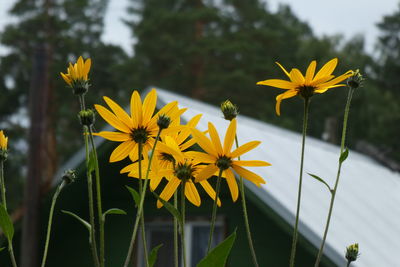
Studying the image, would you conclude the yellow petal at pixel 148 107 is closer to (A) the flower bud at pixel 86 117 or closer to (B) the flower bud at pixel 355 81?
(A) the flower bud at pixel 86 117

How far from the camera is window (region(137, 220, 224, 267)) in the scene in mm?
4590

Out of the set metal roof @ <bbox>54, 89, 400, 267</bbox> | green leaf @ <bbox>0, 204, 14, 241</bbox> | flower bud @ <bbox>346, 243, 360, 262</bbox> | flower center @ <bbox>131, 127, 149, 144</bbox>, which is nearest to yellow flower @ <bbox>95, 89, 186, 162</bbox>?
flower center @ <bbox>131, 127, 149, 144</bbox>

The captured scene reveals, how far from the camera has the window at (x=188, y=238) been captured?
4590 mm

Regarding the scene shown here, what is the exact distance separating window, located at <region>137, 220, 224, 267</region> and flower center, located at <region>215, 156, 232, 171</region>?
372cm

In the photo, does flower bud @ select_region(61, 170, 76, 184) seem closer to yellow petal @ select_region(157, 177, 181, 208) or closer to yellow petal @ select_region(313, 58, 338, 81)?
yellow petal @ select_region(157, 177, 181, 208)

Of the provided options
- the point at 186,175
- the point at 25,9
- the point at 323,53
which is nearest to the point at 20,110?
the point at 25,9

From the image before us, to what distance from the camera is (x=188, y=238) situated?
460 cm

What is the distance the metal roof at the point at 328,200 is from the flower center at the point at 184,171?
6.81 ft

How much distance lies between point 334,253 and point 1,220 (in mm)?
2261

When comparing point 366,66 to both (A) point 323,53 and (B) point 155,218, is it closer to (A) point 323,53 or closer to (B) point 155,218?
(A) point 323,53

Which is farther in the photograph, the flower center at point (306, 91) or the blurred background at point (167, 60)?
the blurred background at point (167, 60)

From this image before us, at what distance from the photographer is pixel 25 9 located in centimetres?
1783

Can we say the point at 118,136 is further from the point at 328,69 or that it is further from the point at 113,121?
the point at 328,69

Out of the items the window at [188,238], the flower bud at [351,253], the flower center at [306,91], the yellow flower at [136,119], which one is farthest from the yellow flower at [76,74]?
the window at [188,238]
